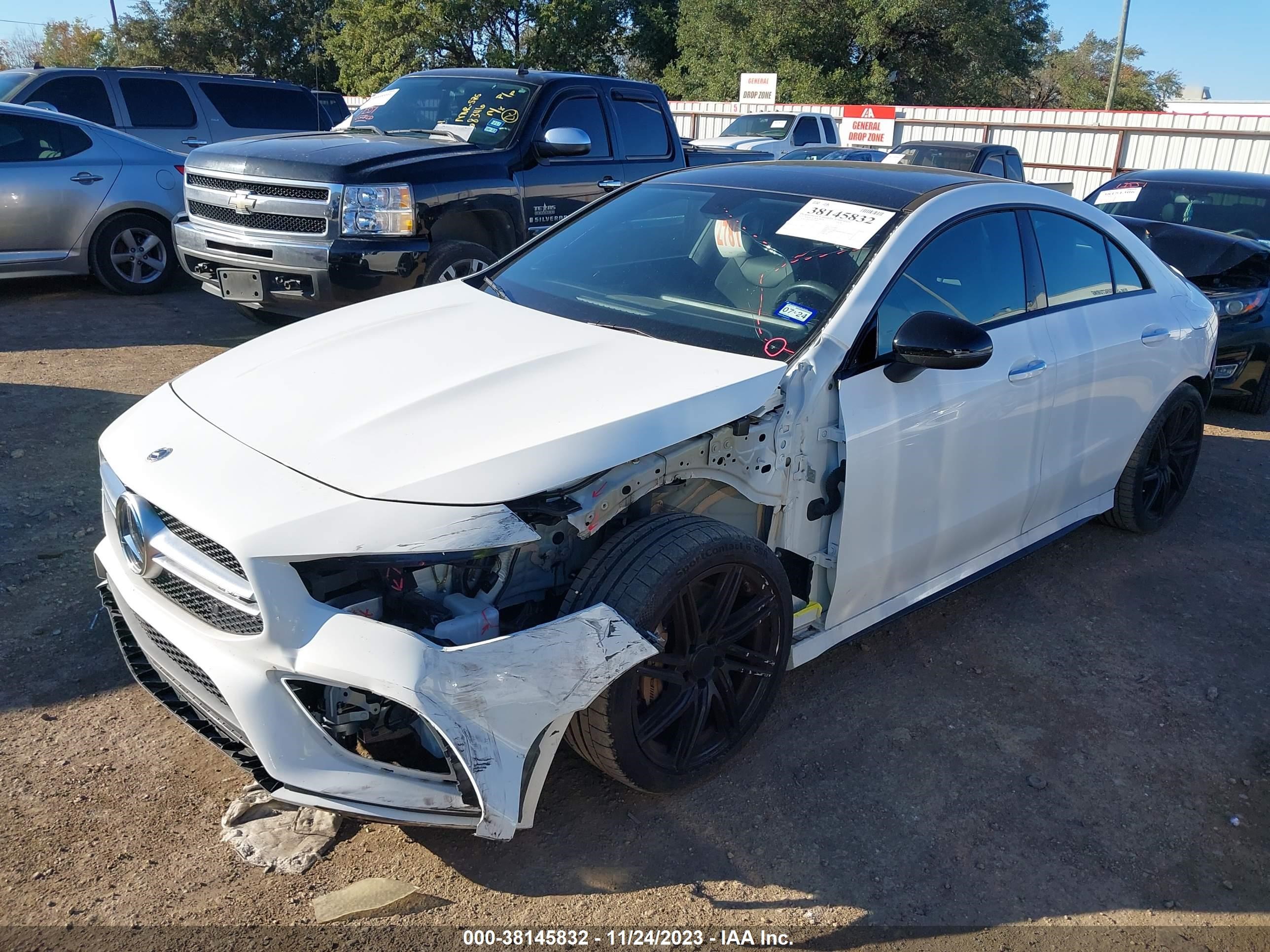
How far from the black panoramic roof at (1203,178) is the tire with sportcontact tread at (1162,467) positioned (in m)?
4.40

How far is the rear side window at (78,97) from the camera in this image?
1005 centimetres

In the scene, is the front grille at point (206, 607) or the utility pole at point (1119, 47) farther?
the utility pole at point (1119, 47)

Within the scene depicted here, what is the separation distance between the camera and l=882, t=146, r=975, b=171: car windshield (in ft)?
45.6

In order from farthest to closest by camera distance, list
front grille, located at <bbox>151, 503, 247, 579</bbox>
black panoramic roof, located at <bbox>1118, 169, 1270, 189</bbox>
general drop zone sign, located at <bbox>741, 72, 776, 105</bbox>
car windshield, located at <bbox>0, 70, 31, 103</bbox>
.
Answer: general drop zone sign, located at <bbox>741, 72, 776, 105</bbox> < car windshield, located at <bbox>0, 70, 31, 103</bbox> < black panoramic roof, located at <bbox>1118, 169, 1270, 189</bbox> < front grille, located at <bbox>151, 503, 247, 579</bbox>

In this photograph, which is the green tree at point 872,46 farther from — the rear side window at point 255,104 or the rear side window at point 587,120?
the rear side window at point 587,120

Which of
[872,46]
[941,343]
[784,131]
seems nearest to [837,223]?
[941,343]

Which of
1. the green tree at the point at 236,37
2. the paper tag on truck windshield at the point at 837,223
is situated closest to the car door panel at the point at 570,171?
the paper tag on truck windshield at the point at 837,223

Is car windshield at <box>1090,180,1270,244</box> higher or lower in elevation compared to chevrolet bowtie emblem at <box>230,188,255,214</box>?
lower

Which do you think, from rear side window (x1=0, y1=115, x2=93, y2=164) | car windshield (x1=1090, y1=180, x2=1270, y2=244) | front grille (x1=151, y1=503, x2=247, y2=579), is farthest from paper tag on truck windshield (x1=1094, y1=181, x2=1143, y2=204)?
rear side window (x1=0, y1=115, x2=93, y2=164)

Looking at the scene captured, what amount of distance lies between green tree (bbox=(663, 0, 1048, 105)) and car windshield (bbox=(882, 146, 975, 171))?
17516mm

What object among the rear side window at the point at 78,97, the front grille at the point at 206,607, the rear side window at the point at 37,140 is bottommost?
the front grille at the point at 206,607

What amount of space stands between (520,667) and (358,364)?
4.02ft

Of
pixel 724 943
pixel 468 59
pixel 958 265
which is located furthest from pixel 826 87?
pixel 724 943

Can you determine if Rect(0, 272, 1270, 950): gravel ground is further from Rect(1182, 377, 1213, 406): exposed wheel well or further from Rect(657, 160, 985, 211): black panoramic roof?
Rect(657, 160, 985, 211): black panoramic roof
